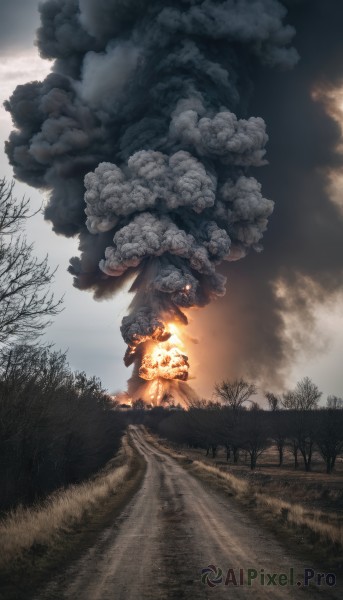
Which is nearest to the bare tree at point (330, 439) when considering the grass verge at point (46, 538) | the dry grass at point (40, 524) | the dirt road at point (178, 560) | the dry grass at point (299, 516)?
the dry grass at point (299, 516)

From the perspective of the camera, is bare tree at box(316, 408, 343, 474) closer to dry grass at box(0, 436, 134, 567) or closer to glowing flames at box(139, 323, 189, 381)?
dry grass at box(0, 436, 134, 567)

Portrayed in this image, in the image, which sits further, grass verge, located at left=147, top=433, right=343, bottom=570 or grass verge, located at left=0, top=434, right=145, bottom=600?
grass verge, located at left=147, top=433, right=343, bottom=570

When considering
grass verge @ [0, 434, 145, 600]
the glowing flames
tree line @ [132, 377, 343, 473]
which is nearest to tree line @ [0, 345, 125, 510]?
grass verge @ [0, 434, 145, 600]

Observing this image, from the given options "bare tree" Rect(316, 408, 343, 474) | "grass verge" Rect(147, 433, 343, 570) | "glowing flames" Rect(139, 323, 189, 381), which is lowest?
"grass verge" Rect(147, 433, 343, 570)

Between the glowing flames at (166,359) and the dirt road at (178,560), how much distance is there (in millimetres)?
77940

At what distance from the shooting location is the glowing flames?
97062mm

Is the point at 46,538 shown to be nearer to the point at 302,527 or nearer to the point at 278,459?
the point at 302,527

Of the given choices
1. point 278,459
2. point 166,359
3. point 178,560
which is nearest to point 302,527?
point 178,560

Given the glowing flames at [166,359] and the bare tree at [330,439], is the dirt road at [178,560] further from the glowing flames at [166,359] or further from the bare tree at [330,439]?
the glowing flames at [166,359]

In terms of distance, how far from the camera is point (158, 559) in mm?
10672

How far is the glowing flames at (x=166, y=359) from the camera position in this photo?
97.1 metres

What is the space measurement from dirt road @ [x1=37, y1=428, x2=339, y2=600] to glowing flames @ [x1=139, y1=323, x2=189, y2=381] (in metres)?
77.9

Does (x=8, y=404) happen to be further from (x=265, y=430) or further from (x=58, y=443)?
(x=265, y=430)

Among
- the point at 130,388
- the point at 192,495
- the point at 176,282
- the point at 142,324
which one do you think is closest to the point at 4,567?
the point at 192,495
